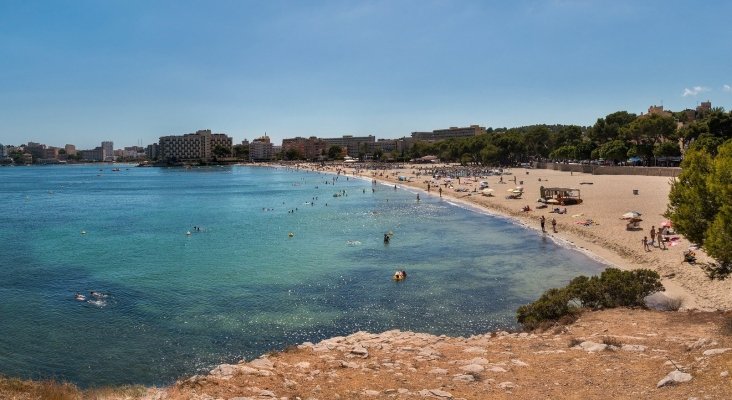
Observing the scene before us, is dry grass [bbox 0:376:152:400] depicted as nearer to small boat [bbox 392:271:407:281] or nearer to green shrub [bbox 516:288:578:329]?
green shrub [bbox 516:288:578:329]

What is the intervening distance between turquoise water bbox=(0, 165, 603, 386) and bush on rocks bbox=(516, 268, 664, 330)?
7.68ft

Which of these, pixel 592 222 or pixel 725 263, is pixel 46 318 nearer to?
pixel 725 263

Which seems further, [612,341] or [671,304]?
[671,304]

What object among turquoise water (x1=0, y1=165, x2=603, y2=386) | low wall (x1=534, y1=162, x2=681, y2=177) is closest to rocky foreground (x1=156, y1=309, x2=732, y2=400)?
turquoise water (x1=0, y1=165, x2=603, y2=386)

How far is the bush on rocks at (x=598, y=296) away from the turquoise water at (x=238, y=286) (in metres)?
2.34

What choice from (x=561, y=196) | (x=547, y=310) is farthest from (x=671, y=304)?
(x=561, y=196)

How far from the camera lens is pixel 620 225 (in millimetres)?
39781

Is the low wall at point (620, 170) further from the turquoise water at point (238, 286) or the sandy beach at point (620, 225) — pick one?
the turquoise water at point (238, 286)

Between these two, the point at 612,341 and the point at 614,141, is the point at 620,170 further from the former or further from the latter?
the point at 612,341

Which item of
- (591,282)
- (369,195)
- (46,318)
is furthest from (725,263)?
(369,195)

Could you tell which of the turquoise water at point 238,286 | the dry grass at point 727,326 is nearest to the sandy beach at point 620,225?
the turquoise water at point 238,286

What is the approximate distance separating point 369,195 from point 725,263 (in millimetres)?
74561

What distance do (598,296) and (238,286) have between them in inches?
715

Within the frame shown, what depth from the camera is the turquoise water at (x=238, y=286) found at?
1962cm
